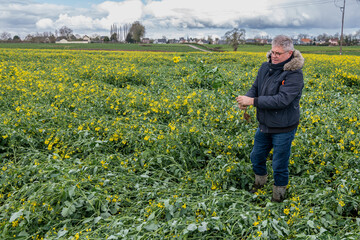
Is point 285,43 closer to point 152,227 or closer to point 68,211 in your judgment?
point 152,227

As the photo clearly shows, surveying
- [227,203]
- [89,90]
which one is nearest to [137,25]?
[89,90]

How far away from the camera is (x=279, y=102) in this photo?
9.78 feet

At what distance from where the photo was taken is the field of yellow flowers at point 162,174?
282 cm

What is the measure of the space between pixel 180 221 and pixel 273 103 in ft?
5.35

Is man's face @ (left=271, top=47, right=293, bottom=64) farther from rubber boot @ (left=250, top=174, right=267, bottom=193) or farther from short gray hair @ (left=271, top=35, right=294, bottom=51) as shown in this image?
rubber boot @ (left=250, top=174, right=267, bottom=193)

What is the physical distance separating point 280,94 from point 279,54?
448mm

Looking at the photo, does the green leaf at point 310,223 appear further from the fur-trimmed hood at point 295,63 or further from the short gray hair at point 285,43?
the short gray hair at point 285,43

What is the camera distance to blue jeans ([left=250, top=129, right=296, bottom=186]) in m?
3.19

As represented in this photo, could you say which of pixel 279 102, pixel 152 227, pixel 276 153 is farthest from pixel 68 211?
pixel 279 102

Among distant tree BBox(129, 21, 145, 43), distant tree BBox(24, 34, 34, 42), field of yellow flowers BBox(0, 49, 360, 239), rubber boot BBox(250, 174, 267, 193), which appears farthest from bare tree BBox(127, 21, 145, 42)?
rubber boot BBox(250, 174, 267, 193)

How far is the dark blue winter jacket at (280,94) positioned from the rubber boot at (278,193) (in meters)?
0.81

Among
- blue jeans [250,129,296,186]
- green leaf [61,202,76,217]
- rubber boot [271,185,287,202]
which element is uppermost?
blue jeans [250,129,296,186]

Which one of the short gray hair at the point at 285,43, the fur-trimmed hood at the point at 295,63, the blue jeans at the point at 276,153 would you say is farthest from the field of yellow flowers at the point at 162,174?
the short gray hair at the point at 285,43

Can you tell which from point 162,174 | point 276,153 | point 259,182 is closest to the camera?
point 276,153
